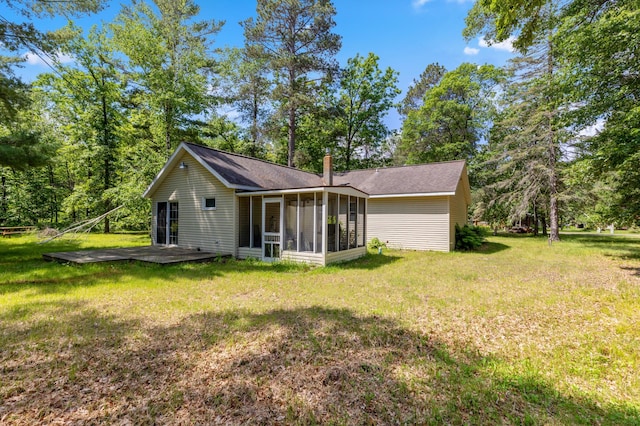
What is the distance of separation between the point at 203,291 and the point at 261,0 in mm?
22522

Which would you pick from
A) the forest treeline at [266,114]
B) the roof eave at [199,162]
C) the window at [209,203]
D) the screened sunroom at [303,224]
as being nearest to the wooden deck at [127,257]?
the screened sunroom at [303,224]

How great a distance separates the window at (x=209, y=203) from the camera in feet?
39.2

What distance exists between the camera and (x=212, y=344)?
13.2ft

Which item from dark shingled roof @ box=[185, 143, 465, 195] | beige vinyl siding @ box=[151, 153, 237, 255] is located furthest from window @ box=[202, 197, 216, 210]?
dark shingled roof @ box=[185, 143, 465, 195]

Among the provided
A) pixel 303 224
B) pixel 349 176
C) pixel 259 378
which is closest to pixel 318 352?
pixel 259 378

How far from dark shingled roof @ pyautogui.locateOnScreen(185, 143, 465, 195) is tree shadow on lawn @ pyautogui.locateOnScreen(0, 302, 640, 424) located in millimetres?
7541

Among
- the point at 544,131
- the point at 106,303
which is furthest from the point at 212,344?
the point at 544,131

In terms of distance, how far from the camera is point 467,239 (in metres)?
14.9

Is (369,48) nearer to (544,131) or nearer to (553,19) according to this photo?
(544,131)

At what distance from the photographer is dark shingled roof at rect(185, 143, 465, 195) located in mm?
12052

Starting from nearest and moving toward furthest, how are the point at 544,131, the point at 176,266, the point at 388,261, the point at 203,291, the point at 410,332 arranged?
the point at 410,332, the point at 203,291, the point at 176,266, the point at 388,261, the point at 544,131

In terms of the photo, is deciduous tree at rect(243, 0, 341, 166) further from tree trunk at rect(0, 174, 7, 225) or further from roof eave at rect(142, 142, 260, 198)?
tree trunk at rect(0, 174, 7, 225)

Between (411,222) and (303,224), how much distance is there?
716 centimetres

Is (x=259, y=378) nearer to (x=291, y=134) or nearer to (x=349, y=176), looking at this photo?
(x=349, y=176)
